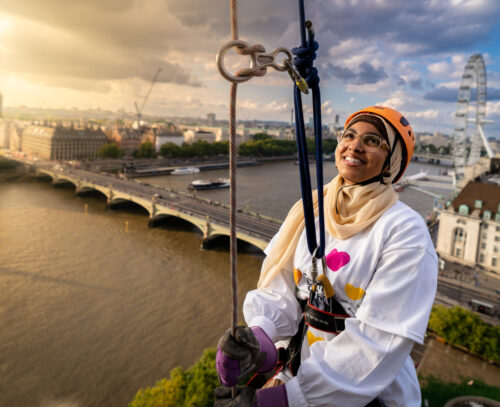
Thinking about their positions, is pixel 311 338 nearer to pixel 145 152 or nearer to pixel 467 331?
pixel 467 331

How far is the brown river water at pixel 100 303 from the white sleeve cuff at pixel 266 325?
7568mm

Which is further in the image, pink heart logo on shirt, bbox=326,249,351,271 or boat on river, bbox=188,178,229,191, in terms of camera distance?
boat on river, bbox=188,178,229,191

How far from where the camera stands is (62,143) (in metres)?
46.2

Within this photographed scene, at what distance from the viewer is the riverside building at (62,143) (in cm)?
4572

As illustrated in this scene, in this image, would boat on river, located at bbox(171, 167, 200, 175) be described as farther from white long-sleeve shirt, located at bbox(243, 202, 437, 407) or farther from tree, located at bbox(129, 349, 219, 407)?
white long-sleeve shirt, located at bbox(243, 202, 437, 407)

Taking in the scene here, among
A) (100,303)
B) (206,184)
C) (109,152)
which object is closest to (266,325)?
(100,303)

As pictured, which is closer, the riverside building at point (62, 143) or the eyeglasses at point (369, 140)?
the eyeglasses at point (369, 140)

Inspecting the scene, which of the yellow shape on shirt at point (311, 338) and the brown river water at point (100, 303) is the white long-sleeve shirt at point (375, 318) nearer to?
the yellow shape on shirt at point (311, 338)

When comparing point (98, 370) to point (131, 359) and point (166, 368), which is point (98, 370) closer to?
point (131, 359)

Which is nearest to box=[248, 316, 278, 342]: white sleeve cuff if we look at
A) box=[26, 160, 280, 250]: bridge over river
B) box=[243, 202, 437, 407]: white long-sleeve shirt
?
box=[243, 202, 437, 407]: white long-sleeve shirt

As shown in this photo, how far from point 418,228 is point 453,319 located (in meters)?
10.3

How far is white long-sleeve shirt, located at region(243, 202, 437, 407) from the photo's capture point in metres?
1.11

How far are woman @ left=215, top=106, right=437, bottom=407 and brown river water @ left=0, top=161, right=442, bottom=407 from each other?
7581mm

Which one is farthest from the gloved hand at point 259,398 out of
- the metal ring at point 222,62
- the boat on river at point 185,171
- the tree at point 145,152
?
the tree at point 145,152
